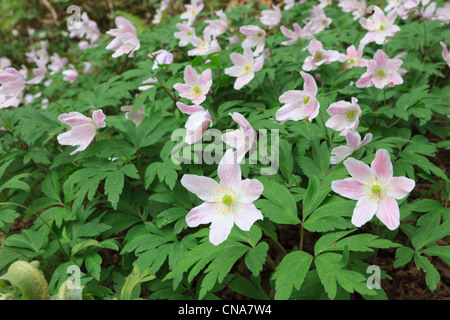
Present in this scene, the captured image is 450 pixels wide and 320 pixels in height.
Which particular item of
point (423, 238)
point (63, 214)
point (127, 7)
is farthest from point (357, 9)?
point (127, 7)

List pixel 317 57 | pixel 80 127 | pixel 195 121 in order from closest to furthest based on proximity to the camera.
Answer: pixel 195 121 < pixel 80 127 < pixel 317 57

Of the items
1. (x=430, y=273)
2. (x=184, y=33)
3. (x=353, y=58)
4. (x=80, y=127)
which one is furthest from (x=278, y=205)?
(x=184, y=33)

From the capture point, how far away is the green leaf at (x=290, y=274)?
1500 mm

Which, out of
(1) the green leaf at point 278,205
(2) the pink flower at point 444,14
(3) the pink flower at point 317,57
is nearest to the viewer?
(1) the green leaf at point 278,205

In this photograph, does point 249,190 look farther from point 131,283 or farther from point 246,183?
point 131,283

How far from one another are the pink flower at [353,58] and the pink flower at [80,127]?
208 cm

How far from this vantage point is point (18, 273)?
138cm

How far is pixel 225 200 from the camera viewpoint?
170 cm

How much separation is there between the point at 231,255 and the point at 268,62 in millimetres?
2072

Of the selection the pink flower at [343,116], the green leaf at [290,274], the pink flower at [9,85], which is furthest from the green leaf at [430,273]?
the pink flower at [9,85]

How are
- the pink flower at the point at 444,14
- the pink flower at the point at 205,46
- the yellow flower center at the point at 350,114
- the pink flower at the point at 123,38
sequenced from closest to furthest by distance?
the yellow flower center at the point at 350,114
the pink flower at the point at 123,38
the pink flower at the point at 205,46
the pink flower at the point at 444,14

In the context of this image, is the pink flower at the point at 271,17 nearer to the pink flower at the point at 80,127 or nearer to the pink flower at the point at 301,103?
the pink flower at the point at 301,103

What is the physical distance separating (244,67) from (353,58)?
1.05 meters

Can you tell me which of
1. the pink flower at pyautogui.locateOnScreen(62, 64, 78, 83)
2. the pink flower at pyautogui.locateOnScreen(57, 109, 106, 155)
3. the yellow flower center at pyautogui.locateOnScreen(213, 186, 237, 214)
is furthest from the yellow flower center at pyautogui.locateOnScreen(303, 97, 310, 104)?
the pink flower at pyautogui.locateOnScreen(62, 64, 78, 83)
